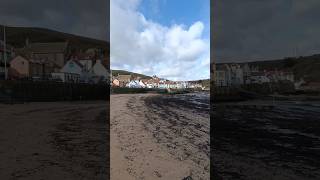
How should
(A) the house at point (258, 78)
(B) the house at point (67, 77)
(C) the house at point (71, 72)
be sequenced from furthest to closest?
(A) the house at point (258, 78) → (C) the house at point (71, 72) → (B) the house at point (67, 77)

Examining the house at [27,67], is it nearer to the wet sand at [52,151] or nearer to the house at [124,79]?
the house at [124,79]

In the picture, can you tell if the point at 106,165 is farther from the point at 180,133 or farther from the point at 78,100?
the point at 78,100

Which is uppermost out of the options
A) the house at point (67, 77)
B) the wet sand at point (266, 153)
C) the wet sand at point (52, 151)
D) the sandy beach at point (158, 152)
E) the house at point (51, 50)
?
the house at point (51, 50)

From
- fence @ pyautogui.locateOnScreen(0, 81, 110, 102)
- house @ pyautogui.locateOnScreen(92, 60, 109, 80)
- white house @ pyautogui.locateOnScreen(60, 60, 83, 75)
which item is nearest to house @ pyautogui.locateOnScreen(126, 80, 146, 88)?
house @ pyautogui.locateOnScreen(92, 60, 109, 80)

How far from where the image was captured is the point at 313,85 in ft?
212

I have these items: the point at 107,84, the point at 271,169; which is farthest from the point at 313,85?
the point at 271,169

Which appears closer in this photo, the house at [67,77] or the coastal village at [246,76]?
the house at [67,77]

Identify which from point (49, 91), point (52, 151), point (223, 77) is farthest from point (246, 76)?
point (52, 151)

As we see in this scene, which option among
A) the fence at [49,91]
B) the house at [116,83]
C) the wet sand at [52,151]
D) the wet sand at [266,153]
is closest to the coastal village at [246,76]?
the house at [116,83]

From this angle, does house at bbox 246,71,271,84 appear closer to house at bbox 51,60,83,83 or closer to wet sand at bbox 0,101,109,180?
house at bbox 51,60,83,83

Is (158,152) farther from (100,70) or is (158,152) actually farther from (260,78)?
(260,78)

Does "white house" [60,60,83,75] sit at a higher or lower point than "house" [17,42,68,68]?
lower

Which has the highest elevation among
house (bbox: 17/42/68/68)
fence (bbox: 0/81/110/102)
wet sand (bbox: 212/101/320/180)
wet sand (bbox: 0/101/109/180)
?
house (bbox: 17/42/68/68)

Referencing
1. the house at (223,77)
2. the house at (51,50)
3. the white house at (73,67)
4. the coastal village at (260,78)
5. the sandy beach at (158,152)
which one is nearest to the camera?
the sandy beach at (158,152)
